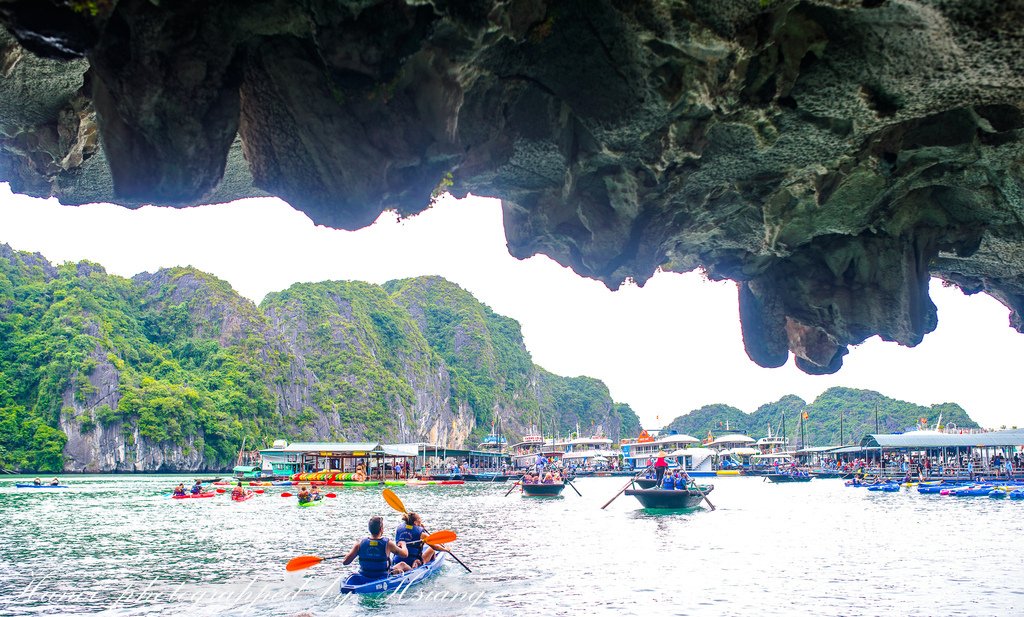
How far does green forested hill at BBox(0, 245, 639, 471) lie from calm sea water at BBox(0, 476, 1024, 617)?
5602 cm

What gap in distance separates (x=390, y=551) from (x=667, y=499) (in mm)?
18867

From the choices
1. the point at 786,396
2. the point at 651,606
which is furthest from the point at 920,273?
the point at 786,396

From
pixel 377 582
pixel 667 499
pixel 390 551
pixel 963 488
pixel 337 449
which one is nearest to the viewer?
pixel 377 582

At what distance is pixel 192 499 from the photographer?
3831 centimetres

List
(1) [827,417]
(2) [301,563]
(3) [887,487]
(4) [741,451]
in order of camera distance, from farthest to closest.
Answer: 1. (1) [827,417]
2. (4) [741,451]
3. (3) [887,487]
4. (2) [301,563]

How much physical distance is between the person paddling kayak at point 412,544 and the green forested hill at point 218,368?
243 feet

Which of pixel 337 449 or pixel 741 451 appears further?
pixel 741 451

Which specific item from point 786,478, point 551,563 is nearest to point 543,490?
point 551,563

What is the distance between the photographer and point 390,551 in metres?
12.0

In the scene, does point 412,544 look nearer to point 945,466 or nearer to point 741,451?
point 945,466

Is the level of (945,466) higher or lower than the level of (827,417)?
lower

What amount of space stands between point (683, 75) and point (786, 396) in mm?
183439

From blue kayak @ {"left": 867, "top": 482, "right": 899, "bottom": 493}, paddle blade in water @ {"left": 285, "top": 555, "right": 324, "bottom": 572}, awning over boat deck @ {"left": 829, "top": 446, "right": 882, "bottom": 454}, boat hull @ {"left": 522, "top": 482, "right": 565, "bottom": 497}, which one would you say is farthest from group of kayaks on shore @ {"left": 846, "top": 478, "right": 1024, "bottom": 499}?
paddle blade in water @ {"left": 285, "top": 555, "right": 324, "bottom": 572}

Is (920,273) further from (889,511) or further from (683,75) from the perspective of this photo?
(889,511)
